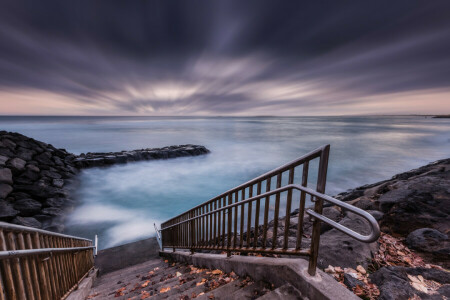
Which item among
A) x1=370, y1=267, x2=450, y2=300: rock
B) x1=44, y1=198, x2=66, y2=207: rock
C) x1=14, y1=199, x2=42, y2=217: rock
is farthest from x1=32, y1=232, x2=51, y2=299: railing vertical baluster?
x1=44, y1=198, x2=66, y2=207: rock

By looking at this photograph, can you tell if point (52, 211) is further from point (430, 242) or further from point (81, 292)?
point (430, 242)

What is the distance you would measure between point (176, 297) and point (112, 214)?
9767mm

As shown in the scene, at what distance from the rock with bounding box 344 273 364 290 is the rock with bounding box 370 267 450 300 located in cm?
21

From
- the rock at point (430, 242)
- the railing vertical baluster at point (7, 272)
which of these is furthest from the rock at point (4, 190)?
the rock at point (430, 242)

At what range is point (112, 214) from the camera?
10844 millimetres

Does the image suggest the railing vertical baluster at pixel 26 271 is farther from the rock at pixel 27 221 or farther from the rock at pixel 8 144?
the rock at pixel 8 144

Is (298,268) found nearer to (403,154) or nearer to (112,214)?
(112,214)

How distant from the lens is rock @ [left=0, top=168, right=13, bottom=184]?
9.68 metres

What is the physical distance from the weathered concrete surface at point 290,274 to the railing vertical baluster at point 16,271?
2.48 meters

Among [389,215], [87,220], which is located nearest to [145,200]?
[87,220]

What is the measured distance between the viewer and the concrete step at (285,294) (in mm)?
1997

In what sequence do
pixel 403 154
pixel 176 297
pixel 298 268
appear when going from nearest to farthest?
1. pixel 298 268
2. pixel 176 297
3. pixel 403 154

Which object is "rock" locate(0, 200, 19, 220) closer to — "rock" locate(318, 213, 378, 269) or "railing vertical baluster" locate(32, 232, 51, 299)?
"railing vertical baluster" locate(32, 232, 51, 299)

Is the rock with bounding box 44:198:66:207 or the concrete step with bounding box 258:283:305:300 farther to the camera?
the rock with bounding box 44:198:66:207
